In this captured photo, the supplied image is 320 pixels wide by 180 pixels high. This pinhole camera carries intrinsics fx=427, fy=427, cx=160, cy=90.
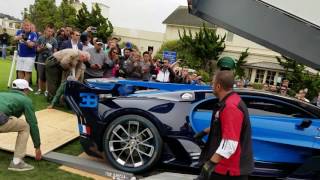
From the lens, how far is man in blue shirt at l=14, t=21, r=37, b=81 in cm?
1053

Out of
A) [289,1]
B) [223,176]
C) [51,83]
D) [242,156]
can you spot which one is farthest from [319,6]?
[51,83]

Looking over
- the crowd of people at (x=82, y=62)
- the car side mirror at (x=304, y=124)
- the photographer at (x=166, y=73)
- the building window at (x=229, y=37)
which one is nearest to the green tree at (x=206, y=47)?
the building window at (x=229, y=37)

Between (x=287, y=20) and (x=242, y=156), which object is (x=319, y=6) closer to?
(x=287, y=20)

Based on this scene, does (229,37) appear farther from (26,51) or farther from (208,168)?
(208,168)

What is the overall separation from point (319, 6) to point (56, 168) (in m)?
3.95

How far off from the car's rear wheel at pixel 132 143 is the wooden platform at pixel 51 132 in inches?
41.7

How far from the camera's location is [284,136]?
5520 mm

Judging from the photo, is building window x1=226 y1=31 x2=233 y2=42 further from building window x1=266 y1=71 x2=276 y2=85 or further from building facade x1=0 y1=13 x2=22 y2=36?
building facade x1=0 y1=13 x2=22 y2=36

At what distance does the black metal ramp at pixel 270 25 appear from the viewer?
12.0 feet

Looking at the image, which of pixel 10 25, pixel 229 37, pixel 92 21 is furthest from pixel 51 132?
pixel 10 25

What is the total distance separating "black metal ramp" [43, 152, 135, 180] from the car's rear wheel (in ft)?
0.47

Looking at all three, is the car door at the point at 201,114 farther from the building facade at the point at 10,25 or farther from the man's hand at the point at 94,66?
the building facade at the point at 10,25

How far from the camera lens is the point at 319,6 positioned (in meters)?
3.44

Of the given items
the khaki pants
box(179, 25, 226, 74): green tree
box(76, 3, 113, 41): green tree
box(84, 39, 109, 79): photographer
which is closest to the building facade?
box(76, 3, 113, 41): green tree
